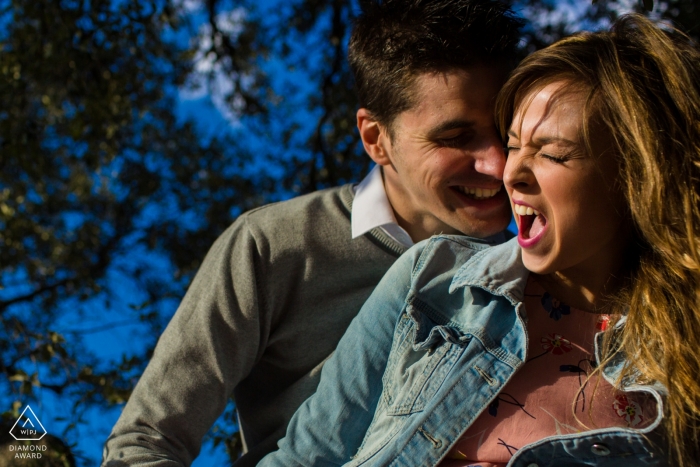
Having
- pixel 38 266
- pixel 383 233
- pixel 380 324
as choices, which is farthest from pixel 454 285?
pixel 38 266

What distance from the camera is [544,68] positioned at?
195 centimetres

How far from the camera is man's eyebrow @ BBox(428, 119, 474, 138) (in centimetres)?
231

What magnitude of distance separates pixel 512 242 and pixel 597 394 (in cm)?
48

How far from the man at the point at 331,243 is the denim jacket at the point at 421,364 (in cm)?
33

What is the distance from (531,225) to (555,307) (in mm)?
232

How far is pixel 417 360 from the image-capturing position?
6.54 ft

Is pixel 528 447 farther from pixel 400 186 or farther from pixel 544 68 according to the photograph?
pixel 400 186

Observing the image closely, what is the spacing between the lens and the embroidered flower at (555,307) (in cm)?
199

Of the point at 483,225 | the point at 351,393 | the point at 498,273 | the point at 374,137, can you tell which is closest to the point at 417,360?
the point at 351,393

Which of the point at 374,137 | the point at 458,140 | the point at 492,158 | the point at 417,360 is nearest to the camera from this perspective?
the point at 417,360

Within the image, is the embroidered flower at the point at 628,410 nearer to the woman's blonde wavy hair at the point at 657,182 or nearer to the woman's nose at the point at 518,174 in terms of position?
the woman's blonde wavy hair at the point at 657,182

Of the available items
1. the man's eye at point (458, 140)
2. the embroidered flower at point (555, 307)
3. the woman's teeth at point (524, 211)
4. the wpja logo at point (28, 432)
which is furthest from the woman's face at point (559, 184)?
the wpja logo at point (28, 432)

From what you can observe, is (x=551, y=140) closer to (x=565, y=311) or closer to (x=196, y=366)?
(x=565, y=311)

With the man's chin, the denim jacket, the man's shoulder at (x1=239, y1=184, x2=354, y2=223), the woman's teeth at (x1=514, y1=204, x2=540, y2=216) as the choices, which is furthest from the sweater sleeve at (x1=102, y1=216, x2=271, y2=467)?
the woman's teeth at (x1=514, y1=204, x2=540, y2=216)
